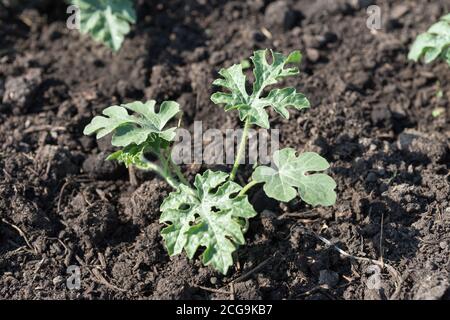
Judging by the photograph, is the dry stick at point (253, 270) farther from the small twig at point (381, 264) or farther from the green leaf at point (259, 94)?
the green leaf at point (259, 94)

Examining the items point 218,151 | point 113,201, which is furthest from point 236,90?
point 113,201

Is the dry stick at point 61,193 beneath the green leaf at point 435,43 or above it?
beneath

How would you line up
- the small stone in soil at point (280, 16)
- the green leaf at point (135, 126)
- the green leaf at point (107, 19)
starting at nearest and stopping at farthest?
the green leaf at point (135, 126)
the green leaf at point (107, 19)
the small stone in soil at point (280, 16)

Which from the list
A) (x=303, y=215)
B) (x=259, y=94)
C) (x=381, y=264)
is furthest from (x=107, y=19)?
(x=381, y=264)

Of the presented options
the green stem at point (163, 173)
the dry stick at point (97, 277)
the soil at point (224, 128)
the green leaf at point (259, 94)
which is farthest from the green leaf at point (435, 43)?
the dry stick at point (97, 277)

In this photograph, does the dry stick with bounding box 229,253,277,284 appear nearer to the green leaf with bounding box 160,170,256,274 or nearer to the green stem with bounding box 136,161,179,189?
the green leaf with bounding box 160,170,256,274

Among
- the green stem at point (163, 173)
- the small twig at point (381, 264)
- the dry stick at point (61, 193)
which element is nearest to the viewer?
the small twig at point (381, 264)

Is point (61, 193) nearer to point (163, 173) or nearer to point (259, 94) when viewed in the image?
point (163, 173)

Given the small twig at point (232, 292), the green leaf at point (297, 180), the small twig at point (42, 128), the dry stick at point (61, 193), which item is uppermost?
the small twig at point (42, 128)
